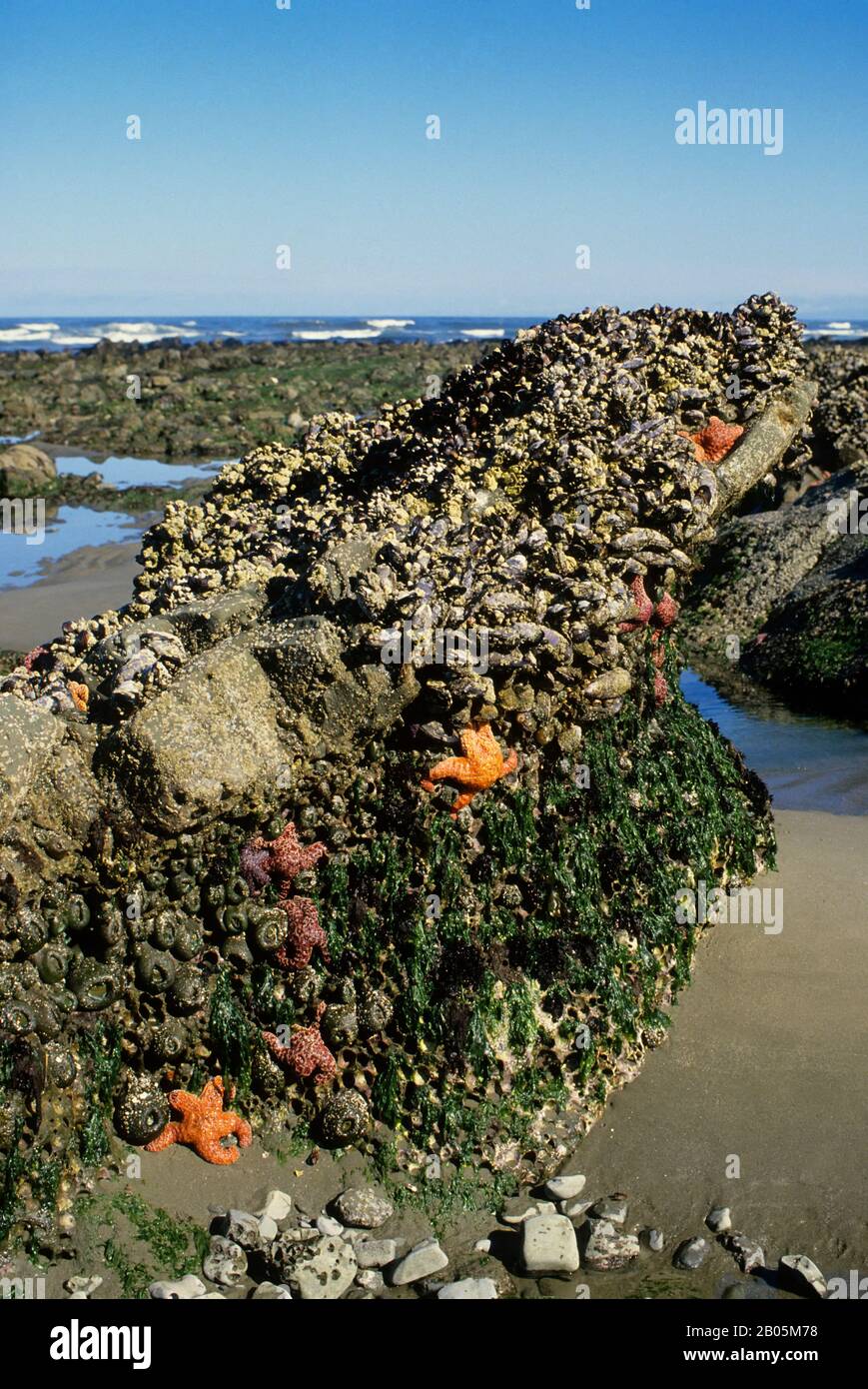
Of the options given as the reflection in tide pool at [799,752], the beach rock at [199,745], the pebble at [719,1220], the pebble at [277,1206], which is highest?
the beach rock at [199,745]

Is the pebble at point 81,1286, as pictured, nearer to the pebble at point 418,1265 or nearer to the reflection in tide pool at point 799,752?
the pebble at point 418,1265

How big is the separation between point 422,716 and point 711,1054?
1.80 m

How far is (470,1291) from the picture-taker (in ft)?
12.6

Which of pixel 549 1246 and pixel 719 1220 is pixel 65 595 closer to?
pixel 549 1246

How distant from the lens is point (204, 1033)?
14.5 ft

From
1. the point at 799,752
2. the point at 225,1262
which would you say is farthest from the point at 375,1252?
the point at 799,752

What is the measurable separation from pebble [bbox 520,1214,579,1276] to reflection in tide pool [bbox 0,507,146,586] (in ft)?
35.6

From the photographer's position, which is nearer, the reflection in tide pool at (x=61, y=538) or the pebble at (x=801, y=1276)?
the pebble at (x=801, y=1276)

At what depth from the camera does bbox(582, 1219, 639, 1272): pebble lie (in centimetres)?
396

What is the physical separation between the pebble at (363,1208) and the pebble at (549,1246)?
48 cm

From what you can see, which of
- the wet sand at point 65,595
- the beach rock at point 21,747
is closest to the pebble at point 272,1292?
the beach rock at point 21,747

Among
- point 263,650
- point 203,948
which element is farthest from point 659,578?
point 203,948

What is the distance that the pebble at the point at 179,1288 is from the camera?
3859 millimetres
